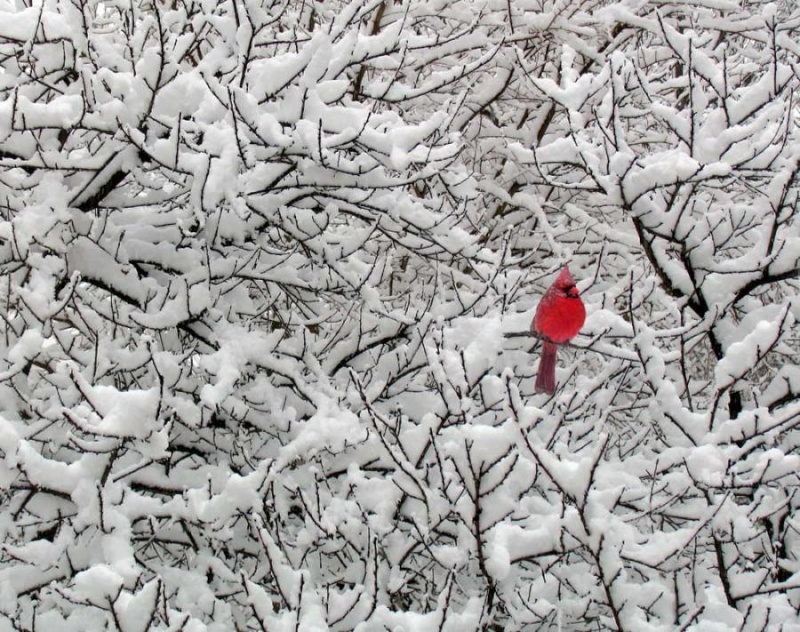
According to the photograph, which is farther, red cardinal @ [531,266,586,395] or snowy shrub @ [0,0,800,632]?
red cardinal @ [531,266,586,395]

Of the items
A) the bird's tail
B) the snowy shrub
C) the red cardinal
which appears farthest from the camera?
the bird's tail

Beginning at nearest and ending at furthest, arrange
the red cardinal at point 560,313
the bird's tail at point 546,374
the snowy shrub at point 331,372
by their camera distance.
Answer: the snowy shrub at point 331,372
the red cardinal at point 560,313
the bird's tail at point 546,374

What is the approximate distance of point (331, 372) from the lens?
3928mm

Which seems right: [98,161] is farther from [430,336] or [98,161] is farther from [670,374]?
[670,374]

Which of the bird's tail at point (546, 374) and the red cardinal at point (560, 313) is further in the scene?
the bird's tail at point (546, 374)

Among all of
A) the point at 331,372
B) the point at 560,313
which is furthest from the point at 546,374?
the point at 331,372

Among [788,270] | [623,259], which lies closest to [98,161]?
[788,270]

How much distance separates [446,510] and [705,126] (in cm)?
197

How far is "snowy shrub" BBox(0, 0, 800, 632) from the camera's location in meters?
2.46

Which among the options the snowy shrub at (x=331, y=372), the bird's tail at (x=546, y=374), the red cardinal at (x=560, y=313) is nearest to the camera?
the snowy shrub at (x=331, y=372)

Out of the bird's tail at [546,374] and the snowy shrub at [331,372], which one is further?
the bird's tail at [546,374]

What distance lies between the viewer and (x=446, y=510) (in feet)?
8.58

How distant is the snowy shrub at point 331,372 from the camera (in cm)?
246

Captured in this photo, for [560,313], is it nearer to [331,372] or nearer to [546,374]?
[546,374]
